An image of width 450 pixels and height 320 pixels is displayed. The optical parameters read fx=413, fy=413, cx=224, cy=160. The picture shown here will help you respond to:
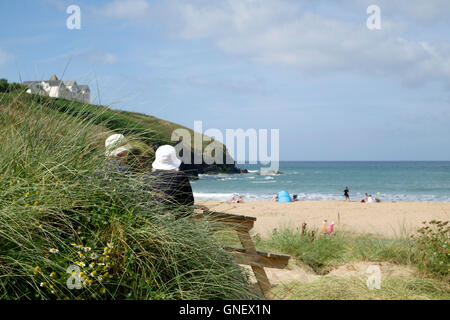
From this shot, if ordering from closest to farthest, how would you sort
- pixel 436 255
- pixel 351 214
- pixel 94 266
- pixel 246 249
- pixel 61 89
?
pixel 94 266, pixel 61 89, pixel 246 249, pixel 436 255, pixel 351 214

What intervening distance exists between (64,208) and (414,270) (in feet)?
18.0

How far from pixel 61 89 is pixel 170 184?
4.25ft

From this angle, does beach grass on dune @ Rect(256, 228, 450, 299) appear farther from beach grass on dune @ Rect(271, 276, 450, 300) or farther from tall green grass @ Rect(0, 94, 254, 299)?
tall green grass @ Rect(0, 94, 254, 299)

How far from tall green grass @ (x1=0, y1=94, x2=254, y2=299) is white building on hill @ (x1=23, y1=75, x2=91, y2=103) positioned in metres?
0.57

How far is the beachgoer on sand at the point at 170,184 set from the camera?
3.29 meters

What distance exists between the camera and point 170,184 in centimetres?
377

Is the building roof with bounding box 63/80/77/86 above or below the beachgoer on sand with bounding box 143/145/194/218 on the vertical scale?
above

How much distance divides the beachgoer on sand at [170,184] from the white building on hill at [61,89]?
95 centimetres

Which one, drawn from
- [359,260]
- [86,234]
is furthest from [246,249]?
[359,260]

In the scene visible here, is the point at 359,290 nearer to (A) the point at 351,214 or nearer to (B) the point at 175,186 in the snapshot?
Result: (B) the point at 175,186

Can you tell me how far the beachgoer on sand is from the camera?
3289 millimetres

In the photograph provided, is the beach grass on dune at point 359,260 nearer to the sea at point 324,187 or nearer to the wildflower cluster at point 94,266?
the wildflower cluster at point 94,266

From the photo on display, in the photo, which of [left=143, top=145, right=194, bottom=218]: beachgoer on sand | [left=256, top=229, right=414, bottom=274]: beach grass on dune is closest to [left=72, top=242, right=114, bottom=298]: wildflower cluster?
[left=143, top=145, right=194, bottom=218]: beachgoer on sand

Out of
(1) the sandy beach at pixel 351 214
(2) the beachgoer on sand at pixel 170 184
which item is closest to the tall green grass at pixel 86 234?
(2) the beachgoer on sand at pixel 170 184
